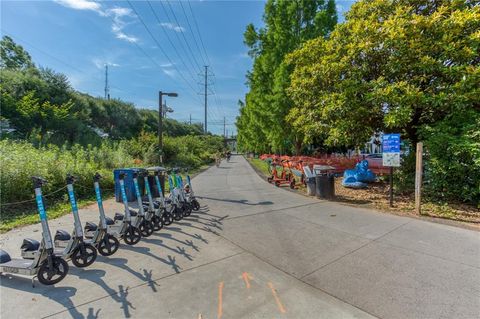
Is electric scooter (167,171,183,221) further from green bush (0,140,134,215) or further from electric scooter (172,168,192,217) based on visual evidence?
green bush (0,140,134,215)

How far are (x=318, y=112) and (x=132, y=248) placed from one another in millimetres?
8373

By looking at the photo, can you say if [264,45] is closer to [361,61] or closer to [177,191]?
[361,61]

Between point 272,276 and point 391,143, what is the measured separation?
19.6 feet

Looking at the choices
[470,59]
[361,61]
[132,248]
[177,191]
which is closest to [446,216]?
[470,59]

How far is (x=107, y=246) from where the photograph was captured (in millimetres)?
4270

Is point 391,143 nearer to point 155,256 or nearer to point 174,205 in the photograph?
point 174,205

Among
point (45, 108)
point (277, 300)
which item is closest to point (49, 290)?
point (277, 300)

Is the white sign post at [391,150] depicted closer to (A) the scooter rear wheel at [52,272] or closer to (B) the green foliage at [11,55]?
(A) the scooter rear wheel at [52,272]

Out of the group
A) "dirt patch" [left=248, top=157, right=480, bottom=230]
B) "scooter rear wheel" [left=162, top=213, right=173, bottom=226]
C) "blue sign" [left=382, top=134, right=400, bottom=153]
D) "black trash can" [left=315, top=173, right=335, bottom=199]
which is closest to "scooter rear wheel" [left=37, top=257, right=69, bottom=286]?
"scooter rear wheel" [left=162, top=213, right=173, bottom=226]

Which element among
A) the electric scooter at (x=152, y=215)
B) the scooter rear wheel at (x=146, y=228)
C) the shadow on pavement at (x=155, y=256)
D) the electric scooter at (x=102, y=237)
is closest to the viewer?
the shadow on pavement at (x=155, y=256)

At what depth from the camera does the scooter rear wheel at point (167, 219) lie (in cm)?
607

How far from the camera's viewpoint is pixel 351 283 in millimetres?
3451

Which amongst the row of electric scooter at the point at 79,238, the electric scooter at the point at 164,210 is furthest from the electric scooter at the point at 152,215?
the electric scooter at the point at 164,210

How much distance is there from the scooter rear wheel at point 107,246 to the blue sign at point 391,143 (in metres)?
7.46
